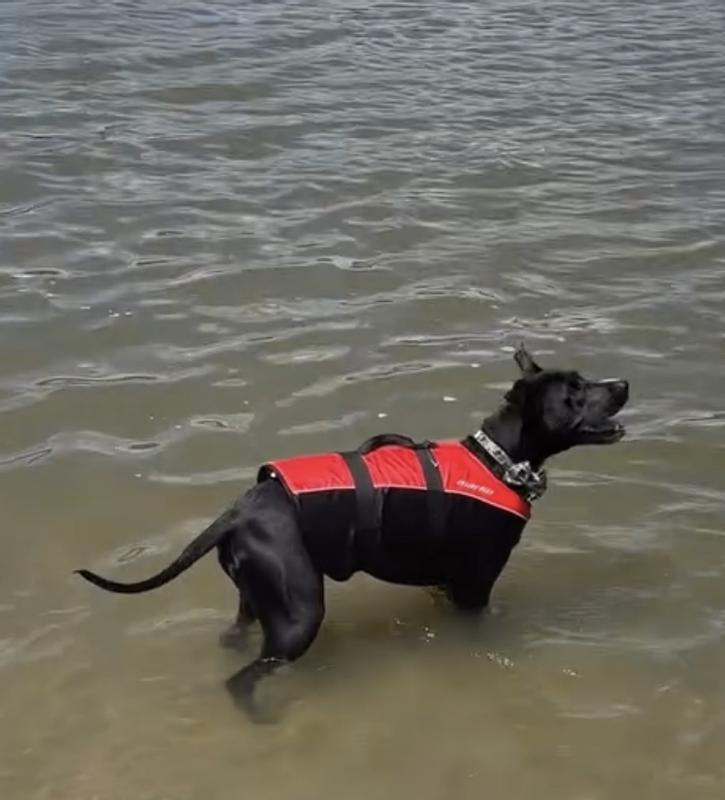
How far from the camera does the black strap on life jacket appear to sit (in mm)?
4746

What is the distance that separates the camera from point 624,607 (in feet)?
17.8

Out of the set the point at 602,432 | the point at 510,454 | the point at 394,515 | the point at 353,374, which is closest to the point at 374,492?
the point at 394,515

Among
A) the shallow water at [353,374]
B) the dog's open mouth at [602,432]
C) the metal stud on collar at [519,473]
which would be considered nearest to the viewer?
the shallow water at [353,374]

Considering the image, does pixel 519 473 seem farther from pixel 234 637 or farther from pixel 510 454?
pixel 234 637

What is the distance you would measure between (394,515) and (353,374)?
2352 mm

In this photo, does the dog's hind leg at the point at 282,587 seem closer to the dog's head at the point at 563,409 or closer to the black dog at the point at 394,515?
the black dog at the point at 394,515

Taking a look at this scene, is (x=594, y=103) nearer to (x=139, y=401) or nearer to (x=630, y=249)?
(x=630, y=249)

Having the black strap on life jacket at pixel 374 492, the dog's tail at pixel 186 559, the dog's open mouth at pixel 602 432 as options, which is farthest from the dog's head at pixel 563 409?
the dog's tail at pixel 186 559

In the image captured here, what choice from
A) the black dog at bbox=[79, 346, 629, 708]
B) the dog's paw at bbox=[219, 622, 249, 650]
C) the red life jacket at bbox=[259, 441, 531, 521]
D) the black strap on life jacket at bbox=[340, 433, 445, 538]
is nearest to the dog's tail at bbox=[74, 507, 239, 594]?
the black dog at bbox=[79, 346, 629, 708]

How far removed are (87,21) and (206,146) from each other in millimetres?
4779

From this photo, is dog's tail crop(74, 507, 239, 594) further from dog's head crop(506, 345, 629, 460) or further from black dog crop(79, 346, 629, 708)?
dog's head crop(506, 345, 629, 460)

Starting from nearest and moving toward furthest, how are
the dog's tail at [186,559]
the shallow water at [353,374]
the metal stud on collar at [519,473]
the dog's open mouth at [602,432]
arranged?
1. the dog's tail at [186,559]
2. the shallow water at [353,374]
3. the metal stud on collar at [519,473]
4. the dog's open mouth at [602,432]

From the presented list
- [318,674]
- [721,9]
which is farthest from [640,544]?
[721,9]

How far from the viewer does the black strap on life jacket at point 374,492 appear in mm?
4746
